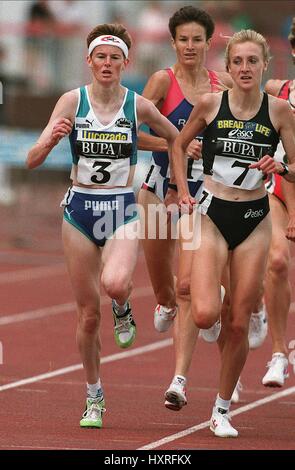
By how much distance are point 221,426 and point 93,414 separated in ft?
3.04

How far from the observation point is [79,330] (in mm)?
10414

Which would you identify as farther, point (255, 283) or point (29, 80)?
point (29, 80)

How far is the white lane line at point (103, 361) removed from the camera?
12.7 metres

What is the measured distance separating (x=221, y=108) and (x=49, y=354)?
5.13 meters

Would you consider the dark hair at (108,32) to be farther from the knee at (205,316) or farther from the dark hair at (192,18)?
the knee at (205,316)

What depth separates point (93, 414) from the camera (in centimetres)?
1047

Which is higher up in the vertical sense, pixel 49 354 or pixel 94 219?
pixel 94 219

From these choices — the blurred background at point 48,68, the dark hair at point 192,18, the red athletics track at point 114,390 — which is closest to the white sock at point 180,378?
the red athletics track at point 114,390

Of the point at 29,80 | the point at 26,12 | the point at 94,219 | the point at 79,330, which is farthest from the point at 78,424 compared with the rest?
the point at 26,12

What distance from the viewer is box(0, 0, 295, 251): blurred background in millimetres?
24750
